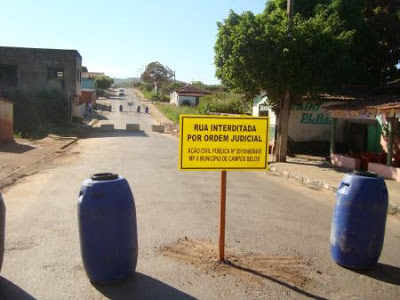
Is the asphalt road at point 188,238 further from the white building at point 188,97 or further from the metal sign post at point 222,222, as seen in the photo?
the white building at point 188,97

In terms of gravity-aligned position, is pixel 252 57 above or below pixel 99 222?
above

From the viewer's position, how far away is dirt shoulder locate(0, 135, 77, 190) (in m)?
12.6

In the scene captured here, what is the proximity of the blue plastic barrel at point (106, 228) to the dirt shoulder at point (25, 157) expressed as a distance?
6788 millimetres

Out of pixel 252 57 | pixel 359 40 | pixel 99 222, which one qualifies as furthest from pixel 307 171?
pixel 99 222

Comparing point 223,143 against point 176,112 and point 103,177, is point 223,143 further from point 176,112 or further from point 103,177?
point 176,112

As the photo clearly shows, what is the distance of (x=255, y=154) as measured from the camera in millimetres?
5293

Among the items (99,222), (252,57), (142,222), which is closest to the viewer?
(99,222)

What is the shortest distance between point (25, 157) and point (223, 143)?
13.3 m

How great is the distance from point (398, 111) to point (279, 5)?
9.37 meters

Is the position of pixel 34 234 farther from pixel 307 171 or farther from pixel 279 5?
pixel 279 5

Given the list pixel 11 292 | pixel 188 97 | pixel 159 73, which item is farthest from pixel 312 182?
pixel 159 73

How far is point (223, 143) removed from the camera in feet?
17.1

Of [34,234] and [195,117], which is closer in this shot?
[195,117]

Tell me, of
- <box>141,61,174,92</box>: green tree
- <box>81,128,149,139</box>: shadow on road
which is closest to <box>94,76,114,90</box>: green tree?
<box>141,61,174,92</box>: green tree
